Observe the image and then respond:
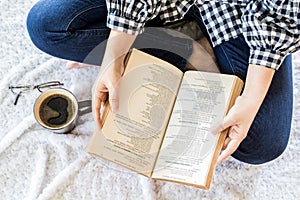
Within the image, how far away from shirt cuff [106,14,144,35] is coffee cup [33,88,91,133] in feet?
0.75

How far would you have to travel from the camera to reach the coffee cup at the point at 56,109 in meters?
0.97

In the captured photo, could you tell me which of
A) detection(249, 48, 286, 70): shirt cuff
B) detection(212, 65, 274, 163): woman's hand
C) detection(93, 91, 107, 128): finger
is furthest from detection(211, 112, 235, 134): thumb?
detection(93, 91, 107, 128): finger

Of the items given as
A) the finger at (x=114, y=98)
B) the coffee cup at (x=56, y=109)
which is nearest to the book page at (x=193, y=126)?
the finger at (x=114, y=98)

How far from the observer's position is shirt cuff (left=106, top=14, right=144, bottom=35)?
79 cm

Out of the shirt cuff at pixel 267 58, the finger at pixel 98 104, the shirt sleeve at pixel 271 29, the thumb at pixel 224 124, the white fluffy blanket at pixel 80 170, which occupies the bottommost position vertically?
the white fluffy blanket at pixel 80 170

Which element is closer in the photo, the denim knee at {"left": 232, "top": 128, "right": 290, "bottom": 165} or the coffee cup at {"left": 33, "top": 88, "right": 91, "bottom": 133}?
the denim knee at {"left": 232, "top": 128, "right": 290, "bottom": 165}

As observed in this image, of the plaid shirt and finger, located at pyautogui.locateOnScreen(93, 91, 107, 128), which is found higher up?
the plaid shirt

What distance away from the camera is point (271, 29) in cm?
76

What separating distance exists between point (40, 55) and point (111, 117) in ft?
1.11

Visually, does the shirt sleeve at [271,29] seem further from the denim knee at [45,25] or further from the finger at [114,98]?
the denim knee at [45,25]

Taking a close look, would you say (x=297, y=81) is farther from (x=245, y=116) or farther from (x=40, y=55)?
(x=40, y=55)

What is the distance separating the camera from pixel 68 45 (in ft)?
2.99

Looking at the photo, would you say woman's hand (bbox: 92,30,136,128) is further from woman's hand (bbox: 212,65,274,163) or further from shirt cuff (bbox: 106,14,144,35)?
woman's hand (bbox: 212,65,274,163)

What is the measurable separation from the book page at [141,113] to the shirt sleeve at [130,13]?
6 cm
